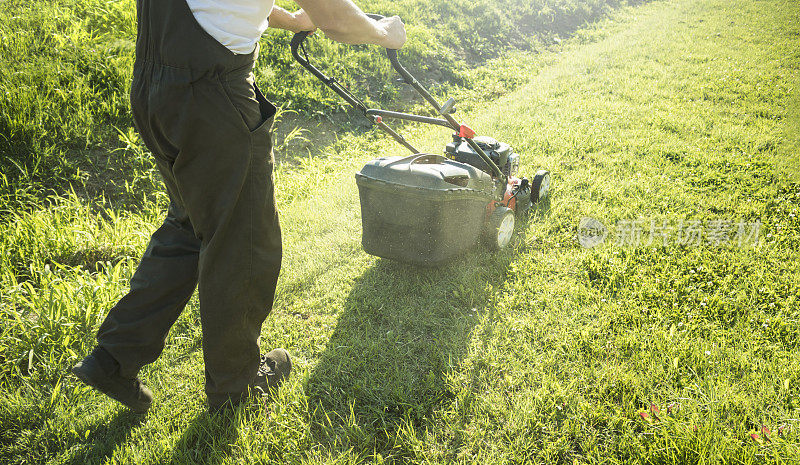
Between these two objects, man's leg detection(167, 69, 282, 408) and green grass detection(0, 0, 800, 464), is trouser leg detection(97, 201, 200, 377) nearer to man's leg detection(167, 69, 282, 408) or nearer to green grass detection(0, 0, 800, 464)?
man's leg detection(167, 69, 282, 408)

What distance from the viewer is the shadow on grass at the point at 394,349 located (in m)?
2.03

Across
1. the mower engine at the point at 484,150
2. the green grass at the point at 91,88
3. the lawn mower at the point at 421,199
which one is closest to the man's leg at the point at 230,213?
the lawn mower at the point at 421,199

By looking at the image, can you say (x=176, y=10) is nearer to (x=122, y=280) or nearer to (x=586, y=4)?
(x=122, y=280)

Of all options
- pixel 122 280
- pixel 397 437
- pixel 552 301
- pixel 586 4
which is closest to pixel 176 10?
pixel 397 437

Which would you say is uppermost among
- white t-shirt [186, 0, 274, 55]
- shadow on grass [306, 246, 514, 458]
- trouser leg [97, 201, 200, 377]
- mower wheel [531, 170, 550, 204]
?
white t-shirt [186, 0, 274, 55]

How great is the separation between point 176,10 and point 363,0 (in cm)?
710

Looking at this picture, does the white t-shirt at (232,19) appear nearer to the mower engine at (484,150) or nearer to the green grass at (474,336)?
the green grass at (474,336)

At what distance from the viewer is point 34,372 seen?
2145 millimetres

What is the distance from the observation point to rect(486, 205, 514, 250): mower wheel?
9.74 ft

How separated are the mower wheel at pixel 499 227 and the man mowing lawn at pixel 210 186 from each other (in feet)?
4.33

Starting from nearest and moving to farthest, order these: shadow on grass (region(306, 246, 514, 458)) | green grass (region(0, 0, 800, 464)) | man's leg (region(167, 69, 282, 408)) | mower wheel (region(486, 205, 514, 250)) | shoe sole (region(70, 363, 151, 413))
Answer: man's leg (region(167, 69, 282, 408))
shoe sole (region(70, 363, 151, 413))
green grass (region(0, 0, 800, 464))
shadow on grass (region(306, 246, 514, 458))
mower wheel (region(486, 205, 514, 250))

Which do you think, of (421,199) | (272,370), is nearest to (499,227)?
(421,199)

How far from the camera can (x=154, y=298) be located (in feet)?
6.16

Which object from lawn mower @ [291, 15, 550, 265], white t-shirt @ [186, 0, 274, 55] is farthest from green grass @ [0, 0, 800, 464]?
white t-shirt @ [186, 0, 274, 55]
